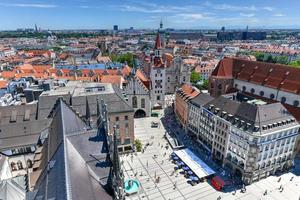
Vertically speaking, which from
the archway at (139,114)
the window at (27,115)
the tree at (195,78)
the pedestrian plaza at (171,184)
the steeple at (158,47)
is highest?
the steeple at (158,47)

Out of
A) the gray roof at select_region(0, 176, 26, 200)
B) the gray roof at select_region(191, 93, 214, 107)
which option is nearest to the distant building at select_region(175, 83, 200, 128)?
the gray roof at select_region(191, 93, 214, 107)

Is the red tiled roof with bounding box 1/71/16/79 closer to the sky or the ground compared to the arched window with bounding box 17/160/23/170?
closer to the sky

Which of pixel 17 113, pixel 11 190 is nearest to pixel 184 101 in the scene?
pixel 17 113

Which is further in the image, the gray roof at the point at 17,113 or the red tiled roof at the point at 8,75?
the red tiled roof at the point at 8,75

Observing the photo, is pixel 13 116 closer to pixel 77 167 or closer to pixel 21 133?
pixel 21 133

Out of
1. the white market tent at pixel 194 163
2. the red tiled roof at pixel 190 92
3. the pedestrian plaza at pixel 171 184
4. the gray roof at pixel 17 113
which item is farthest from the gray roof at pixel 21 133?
the red tiled roof at pixel 190 92

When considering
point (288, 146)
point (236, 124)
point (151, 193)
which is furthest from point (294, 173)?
point (151, 193)

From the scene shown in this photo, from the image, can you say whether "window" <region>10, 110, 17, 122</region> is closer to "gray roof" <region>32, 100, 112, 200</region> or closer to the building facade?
"gray roof" <region>32, 100, 112, 200</region>

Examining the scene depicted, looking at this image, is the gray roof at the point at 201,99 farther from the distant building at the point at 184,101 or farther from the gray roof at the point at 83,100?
the gray roof at the point at 83,100
